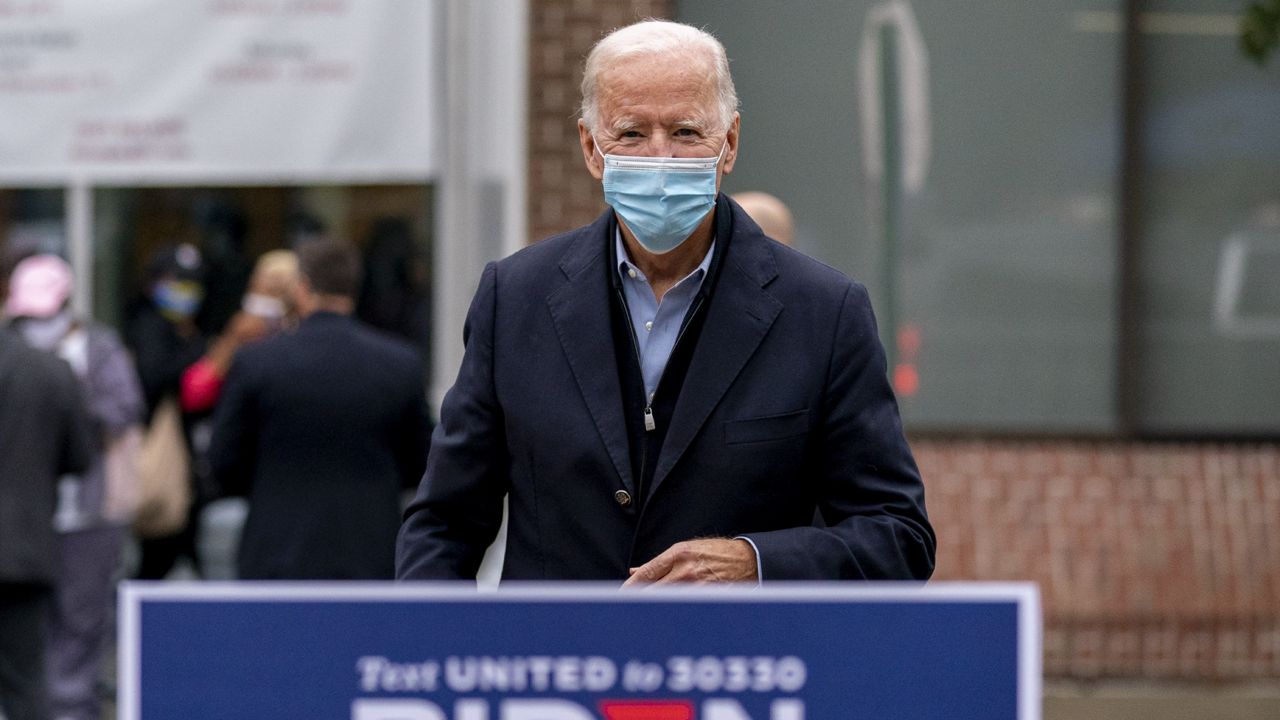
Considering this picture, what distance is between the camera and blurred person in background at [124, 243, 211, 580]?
8750 mm

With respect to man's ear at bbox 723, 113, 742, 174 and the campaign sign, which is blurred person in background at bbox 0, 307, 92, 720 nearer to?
man's ear at bbox 723, 113, 742, 174

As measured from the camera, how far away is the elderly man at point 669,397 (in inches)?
111

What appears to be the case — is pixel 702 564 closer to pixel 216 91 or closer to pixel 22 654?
pixel 22 654

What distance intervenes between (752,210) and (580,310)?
7.89 ft

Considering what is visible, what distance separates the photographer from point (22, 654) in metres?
6.77

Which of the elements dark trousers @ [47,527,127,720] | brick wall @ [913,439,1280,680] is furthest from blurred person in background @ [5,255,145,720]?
brick wall @ [913,439,1280,680]

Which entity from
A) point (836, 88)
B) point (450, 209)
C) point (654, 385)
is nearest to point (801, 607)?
point (654, 385)

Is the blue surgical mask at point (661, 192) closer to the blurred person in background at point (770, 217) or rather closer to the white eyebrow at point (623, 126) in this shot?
the white eyebrow at point (623, 126)

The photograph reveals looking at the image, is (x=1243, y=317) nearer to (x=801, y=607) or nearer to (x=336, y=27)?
(x=336, y=27)

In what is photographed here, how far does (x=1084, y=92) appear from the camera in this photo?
28.3 feet

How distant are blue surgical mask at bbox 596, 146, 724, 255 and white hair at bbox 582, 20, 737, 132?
0.08 meters

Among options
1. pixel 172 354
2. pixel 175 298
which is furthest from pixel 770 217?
pixel 175 298

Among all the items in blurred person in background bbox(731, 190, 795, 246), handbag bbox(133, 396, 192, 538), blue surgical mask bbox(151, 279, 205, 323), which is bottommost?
handbag bbox(133, 396, 192, 538)

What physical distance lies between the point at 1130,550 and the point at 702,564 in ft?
20.0
